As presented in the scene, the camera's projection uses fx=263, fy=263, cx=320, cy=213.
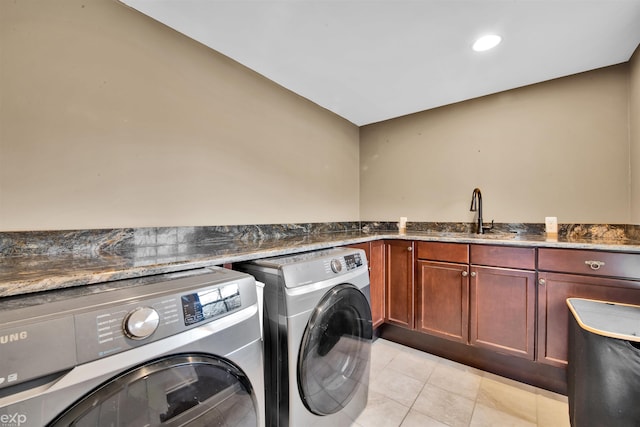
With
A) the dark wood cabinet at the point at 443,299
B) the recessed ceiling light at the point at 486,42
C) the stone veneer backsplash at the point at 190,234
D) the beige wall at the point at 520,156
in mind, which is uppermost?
the recessed ceiling light at the point at 486,42

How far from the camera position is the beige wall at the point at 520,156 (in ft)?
6.44

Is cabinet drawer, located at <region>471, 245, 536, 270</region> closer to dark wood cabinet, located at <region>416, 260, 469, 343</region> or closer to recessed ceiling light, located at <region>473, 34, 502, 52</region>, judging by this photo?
dark wood cabinet, located at <region>416, 260, 469, 343</region>

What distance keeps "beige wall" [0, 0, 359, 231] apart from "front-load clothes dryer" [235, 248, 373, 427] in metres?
0.75

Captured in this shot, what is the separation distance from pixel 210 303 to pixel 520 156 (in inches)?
104

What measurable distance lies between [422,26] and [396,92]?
2.61 ft

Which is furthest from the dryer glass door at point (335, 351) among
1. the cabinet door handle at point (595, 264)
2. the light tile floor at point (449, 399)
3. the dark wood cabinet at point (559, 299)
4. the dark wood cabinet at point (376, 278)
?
the cabinet door handle at point (595, 264)

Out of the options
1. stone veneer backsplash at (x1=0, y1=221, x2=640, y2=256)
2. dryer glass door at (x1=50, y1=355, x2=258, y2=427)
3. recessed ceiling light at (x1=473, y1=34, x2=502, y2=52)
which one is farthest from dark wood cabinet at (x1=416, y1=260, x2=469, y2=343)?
dryer glass door at (x1=50, y1=355, x2=258, y2=427)

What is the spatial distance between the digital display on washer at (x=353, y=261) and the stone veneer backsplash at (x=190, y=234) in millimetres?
826

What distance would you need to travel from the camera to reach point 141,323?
65cm

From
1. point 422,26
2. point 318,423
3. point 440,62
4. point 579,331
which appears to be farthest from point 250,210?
point 579,331

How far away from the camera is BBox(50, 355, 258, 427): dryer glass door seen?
1.89ft

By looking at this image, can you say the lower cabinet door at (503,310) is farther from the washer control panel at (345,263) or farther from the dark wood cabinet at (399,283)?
the washer control panel at (345,263)

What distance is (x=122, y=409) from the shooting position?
24.0 inches

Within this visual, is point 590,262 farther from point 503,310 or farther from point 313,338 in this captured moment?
point 313,338
